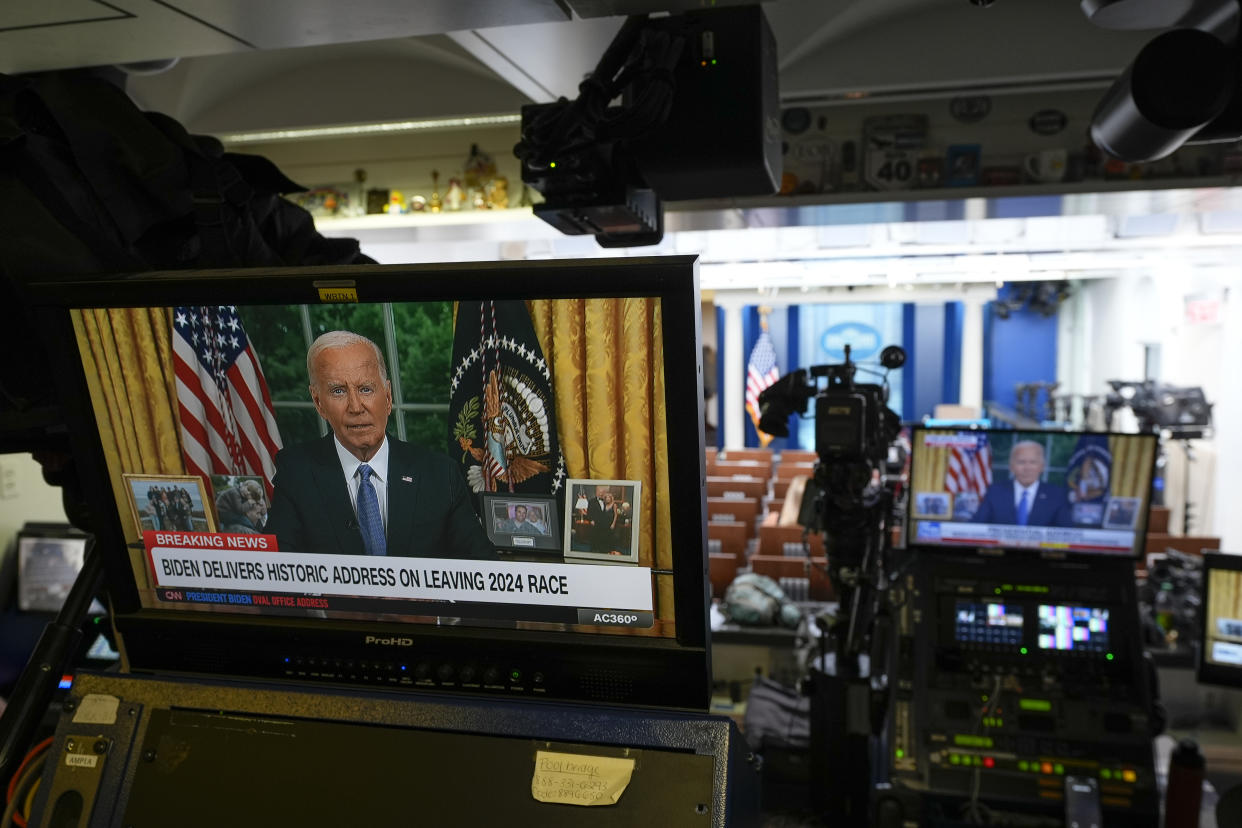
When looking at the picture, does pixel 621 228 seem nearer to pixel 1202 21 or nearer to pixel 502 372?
pixel 1202 21

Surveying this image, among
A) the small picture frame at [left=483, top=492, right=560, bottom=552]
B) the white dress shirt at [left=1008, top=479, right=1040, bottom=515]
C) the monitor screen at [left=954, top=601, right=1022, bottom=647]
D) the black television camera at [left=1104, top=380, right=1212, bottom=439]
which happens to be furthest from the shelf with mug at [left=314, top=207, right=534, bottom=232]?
the black television camera at [left=1104, top=380, right=1212, bottom=439]

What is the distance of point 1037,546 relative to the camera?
3016 millimetres

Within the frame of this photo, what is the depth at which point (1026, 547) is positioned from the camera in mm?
3018

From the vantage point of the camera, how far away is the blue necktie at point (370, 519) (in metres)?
1.10

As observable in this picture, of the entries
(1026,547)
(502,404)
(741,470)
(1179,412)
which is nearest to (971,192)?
(1026,547)

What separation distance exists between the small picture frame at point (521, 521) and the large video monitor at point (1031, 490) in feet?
7.62

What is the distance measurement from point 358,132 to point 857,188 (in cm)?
264

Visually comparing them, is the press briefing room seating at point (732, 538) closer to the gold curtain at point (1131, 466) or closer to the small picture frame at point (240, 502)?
the gold curtain at point (1131, 466)

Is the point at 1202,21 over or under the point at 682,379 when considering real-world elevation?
over

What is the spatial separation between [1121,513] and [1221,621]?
1.79 feet

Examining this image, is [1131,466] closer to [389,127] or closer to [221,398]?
[221,398]

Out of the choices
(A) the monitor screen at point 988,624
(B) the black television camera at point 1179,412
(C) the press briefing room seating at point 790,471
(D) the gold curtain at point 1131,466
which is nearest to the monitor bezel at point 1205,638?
(D) the gold curtain at point 1131,466

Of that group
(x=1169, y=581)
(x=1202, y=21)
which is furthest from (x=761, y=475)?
(x=1202, y=21)

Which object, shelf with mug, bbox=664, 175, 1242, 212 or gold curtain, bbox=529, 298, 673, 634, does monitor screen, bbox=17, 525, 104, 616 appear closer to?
shelf with mug, bbox=664, 175, 1242, 212
